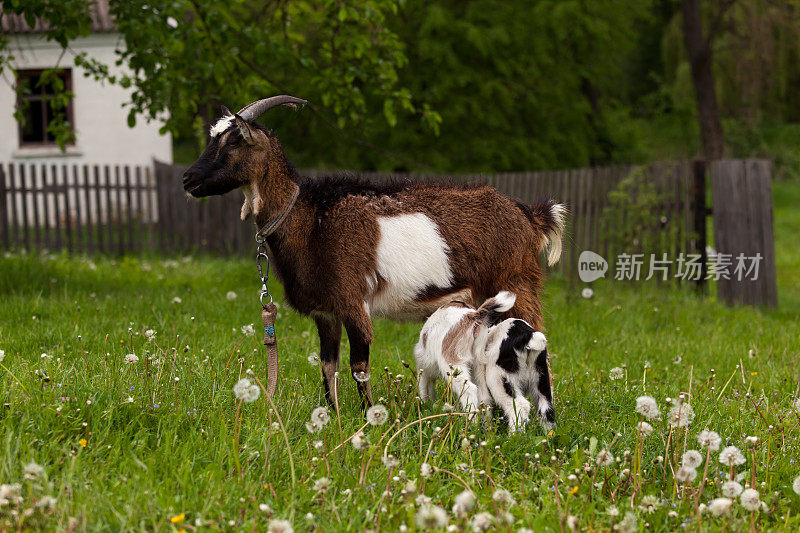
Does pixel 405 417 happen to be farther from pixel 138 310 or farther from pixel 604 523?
pixel 138 310

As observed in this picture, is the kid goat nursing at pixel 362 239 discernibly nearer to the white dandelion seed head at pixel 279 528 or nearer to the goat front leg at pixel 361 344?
the goat front leg at pixel 361 344

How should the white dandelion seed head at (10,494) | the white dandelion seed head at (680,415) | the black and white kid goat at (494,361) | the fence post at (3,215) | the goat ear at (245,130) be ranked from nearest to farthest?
the white dandelion seed head at (10,494) → the white dandelion seed head at (680,415) → the black and white kid goat at (494,361) → the goat ear at (245,130) → the fence post at (3,215)

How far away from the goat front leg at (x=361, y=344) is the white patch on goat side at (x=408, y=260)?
20 cm

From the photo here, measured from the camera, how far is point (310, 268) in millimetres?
4262

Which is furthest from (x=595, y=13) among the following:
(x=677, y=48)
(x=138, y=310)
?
(x=138, y=310)

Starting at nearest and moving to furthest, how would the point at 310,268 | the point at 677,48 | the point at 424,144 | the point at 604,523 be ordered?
the point at 604,523 → the point at 310,268 → the point at 424,144 → the point at 677,48

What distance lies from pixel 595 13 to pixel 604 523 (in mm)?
18704

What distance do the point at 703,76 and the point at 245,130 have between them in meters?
18.1

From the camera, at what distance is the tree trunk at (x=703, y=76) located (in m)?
19.1

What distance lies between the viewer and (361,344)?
4.23 meters

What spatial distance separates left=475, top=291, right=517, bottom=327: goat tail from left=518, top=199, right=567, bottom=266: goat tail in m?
0.81

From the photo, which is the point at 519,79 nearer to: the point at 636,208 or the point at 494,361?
the point at 636,208

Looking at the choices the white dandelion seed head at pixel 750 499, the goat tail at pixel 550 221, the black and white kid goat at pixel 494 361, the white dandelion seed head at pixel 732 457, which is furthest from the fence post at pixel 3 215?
the white dandelion seed head at pixel 750 499

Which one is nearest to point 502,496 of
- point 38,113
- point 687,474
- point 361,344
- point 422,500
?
point 422,500
